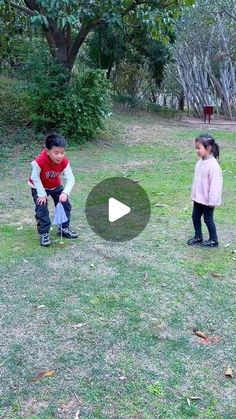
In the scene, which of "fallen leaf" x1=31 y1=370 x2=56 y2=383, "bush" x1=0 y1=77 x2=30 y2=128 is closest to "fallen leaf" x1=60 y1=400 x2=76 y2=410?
"fallen leaf" x1=31 y1=370 x2=56 y2=383

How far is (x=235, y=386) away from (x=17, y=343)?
1.24 meters

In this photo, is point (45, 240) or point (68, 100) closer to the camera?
point (45, 240)

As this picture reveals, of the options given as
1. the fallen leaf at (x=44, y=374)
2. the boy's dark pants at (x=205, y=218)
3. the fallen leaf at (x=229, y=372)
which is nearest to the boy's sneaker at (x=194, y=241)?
the boy's dark pants at (x=205, y=218)

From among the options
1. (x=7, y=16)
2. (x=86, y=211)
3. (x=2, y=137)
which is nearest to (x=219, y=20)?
(x=7, y=16)

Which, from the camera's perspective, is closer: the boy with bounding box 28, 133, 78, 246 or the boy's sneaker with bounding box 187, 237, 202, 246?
the boy with bounding box 28, 133, 78, 246

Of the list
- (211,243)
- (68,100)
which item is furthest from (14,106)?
(211,243)

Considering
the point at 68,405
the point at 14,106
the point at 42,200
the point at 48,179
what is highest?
the point at 14,106

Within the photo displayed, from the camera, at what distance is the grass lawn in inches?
89.8

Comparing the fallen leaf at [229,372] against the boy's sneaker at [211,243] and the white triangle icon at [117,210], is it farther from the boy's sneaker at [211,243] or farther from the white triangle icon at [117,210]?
the white triangle icon at [117,210]

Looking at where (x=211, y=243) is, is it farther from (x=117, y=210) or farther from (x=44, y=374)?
(x=44, y=374)

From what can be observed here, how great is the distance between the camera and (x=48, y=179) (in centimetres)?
430
